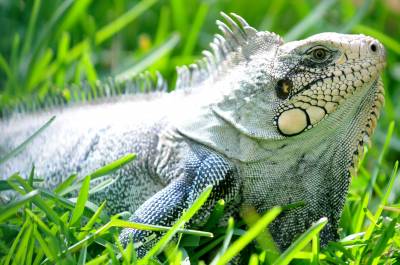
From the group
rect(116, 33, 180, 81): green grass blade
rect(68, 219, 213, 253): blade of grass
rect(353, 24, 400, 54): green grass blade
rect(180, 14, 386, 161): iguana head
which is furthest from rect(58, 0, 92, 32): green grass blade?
rect(68, 219, 213, 253): blade of grass

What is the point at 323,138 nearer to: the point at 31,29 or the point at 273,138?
the point at 273,138

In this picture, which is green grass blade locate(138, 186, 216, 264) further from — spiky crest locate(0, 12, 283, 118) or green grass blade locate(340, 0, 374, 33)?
green grass blade locate(340, 0, 374, 33)

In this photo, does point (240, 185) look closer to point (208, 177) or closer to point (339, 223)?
point (208, 177)

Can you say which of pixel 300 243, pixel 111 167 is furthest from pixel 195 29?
pixel 300 243

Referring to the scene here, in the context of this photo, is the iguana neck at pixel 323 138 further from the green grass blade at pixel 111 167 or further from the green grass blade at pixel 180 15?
the green grass blade at pixel 180 15

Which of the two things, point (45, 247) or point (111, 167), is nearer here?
point (45, 247)

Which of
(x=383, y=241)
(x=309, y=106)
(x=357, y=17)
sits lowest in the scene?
(x=383, y=241)
